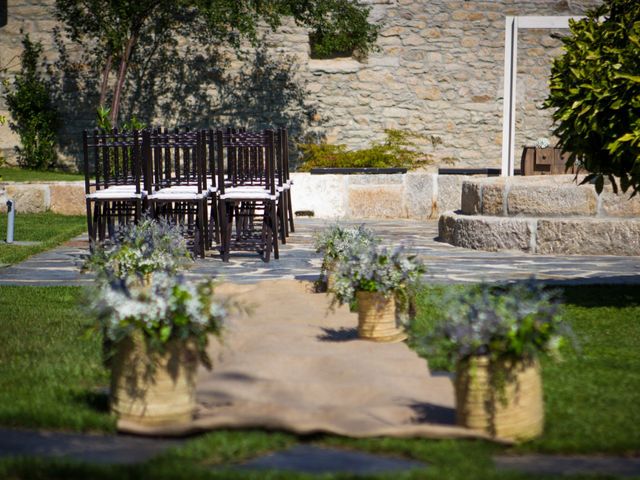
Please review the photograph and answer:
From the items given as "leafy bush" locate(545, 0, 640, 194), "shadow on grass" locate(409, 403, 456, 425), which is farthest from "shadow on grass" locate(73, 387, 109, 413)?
"leafy bush" locate(545, 0, 640, 194)

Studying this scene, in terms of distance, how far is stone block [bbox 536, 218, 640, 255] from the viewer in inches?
396

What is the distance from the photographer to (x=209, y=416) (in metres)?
4.20

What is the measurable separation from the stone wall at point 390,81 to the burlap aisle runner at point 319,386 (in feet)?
40.5

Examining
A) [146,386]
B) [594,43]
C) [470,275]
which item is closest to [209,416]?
[146,386]

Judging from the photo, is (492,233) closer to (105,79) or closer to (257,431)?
(257,431)

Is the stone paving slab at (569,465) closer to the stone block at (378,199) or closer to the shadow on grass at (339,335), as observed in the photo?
the shadow on grass at (339,335)

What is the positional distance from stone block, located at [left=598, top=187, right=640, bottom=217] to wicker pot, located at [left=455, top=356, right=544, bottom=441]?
6.80m

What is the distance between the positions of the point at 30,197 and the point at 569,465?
39.9ft

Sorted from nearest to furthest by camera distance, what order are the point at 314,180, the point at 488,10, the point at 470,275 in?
the point at 470,275
the point at 314,180
the point at 488,10

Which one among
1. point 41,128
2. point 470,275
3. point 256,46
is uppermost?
point 256,46

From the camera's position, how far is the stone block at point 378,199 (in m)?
14.8

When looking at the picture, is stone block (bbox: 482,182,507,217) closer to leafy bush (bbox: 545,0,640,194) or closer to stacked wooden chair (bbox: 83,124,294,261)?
stacked wooden chair (bbox: 83,124,294,261)

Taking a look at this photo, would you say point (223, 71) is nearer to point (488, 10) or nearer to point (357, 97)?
point (357, 97)

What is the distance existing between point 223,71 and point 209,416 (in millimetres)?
14681
